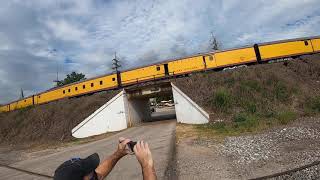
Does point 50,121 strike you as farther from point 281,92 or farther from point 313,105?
point 313,105

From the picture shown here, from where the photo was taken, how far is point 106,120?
84.6 ft

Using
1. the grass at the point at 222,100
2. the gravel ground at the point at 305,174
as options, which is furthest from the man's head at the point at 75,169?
the grass at the point at 222,100

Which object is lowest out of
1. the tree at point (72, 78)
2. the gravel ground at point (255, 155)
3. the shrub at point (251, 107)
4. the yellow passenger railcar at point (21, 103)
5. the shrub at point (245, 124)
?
the gravel ground at point (255, 155)

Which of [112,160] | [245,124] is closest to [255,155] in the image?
[245,124]

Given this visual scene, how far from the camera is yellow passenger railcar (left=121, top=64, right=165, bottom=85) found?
2862cm

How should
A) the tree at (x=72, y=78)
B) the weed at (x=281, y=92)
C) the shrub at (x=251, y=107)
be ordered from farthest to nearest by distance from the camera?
the tree at (x=72, y=78) → the weed at (x=281, y=92) → the shrub at (x=251, y=107)

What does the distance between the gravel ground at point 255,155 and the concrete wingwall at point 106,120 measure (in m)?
13.9

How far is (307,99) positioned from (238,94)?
16.9 feet

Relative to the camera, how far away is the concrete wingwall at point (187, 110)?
70.6 feet

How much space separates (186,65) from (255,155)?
19.4 metres

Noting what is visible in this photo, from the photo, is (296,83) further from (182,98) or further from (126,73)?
(126,73)

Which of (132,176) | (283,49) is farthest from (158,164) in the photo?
(283,49)

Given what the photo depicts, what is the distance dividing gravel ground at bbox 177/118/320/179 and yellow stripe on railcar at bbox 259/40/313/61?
52.6 feet

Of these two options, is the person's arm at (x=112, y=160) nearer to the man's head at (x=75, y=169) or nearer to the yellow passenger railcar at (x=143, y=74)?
the man's head at (x=75, y=169)
